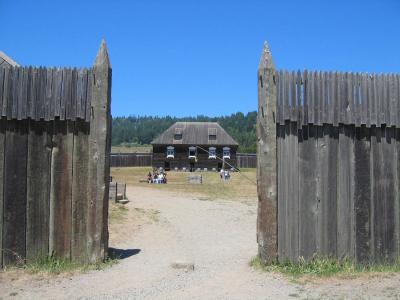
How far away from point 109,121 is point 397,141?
483cm

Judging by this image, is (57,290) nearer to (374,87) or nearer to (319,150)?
(319,150)

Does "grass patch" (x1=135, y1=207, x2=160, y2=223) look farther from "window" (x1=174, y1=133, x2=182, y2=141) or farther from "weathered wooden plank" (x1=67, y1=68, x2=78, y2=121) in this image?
"window" (x1=174, y1=133, x2=182, y2=141)

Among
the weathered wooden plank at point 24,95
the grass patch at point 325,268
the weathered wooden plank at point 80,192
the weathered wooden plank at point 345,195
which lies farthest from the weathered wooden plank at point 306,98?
the weathered wooden plank at point 24,95

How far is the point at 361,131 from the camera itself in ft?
25.6

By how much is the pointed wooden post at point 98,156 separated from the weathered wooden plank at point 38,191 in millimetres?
696

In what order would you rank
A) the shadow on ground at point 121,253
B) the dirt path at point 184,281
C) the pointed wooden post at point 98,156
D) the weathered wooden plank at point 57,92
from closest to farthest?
the dirt path at point 184,281
the weathered wooden plank at point 57,92
the pointed wooden post at point 98,156
the shadow on ground at point 121,253

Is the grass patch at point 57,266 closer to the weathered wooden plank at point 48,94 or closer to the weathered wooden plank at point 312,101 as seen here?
the weathered wooden plank at point 48,94

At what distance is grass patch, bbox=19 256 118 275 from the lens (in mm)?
7500

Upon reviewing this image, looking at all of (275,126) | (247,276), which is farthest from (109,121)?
(247,276)

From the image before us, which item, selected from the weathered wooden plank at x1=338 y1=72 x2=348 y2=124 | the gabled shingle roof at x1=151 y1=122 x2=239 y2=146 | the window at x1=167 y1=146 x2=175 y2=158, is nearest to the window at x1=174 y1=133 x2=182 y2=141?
the gabled shingle roof at x1=151 y1=122 x2=239 y2=146

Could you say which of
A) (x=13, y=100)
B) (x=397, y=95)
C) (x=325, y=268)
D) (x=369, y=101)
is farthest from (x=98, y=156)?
(x=397, y=95)

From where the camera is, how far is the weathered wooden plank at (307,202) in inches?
304

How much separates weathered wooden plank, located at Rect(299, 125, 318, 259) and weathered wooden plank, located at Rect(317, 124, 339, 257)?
0.08 meters

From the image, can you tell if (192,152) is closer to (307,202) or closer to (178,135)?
(178,135)
